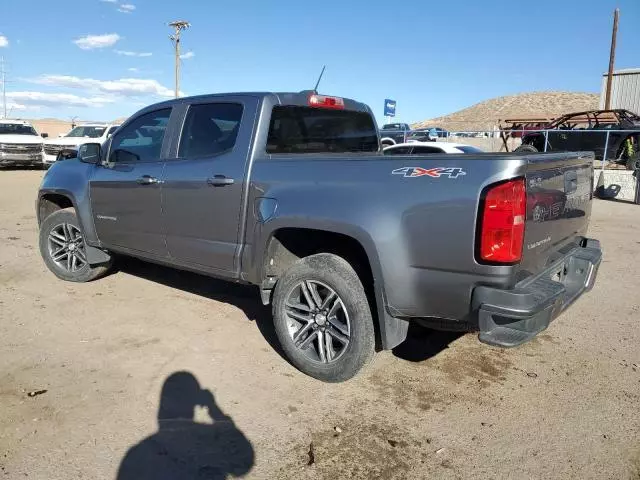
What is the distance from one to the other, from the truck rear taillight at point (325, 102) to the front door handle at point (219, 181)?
3.11ft

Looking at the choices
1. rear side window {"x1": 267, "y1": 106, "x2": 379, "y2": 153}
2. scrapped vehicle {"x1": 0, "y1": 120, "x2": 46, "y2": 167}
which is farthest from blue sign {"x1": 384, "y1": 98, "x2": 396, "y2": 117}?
rear side window {"x1": 267, "y1": 106, "x2": 379, "y2": 153}

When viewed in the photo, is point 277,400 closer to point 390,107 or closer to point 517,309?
point 517,309

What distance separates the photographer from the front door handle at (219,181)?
3910mm

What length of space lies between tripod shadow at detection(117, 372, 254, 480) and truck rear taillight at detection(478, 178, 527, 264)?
165 centimetres

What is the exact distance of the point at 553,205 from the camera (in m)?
3.23

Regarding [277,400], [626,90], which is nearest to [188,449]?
[277,400]

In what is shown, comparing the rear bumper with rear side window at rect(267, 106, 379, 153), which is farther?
rear side window at rect(267, 106, 379, 153)

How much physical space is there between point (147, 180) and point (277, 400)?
2.25m

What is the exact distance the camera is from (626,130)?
1509 centimetres

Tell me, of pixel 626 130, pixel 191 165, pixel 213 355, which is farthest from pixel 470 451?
pixel 626 130

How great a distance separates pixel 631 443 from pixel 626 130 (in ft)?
47.9

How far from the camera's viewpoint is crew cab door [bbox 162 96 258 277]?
12.9 feet

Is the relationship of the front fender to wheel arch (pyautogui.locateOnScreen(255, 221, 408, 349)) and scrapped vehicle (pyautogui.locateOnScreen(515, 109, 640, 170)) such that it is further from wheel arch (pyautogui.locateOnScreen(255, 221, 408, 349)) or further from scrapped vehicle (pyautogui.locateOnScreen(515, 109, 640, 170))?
scrapped vehicle (pyautogui.locateOnScreen(515, 109, 640, 170))

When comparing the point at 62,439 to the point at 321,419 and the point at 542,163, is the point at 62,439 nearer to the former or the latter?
the point at 321,419
